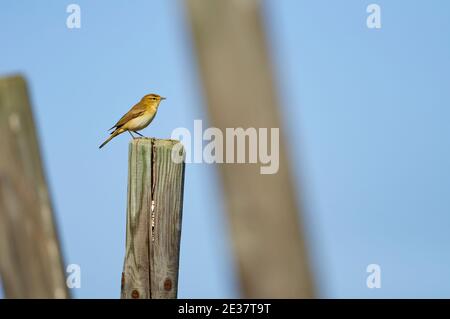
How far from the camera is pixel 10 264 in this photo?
4691 mm

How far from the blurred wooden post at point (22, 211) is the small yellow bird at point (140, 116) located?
761cm

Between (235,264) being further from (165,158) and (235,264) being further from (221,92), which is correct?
(165,158)

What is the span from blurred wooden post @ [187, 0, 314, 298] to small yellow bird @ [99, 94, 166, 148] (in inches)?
398

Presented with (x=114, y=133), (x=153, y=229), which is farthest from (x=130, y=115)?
(x=153, y=229)

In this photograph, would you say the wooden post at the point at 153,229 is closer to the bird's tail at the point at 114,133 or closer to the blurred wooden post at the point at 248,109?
the blurred wooden post at the point at 248,109

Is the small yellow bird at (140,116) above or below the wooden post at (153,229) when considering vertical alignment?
above

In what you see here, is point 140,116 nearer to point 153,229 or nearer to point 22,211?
point 153,229

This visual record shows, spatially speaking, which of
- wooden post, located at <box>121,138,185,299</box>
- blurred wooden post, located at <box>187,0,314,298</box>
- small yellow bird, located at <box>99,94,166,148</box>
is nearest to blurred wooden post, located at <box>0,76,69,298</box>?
wooden post, located at <box>121,138,185,299</box>

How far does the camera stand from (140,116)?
12328 millimetres

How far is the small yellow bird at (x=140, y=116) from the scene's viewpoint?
12.3 meters

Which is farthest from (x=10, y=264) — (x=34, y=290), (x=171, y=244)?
(x=171, y=244)

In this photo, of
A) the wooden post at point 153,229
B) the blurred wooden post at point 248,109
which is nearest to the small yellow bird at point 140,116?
the wooden post at point 153,229

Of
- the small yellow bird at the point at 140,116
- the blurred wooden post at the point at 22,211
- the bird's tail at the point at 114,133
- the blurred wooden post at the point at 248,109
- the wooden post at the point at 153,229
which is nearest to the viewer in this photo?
the blurred wooden post at the point at 248,109

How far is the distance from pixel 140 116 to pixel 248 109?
1020 cm
